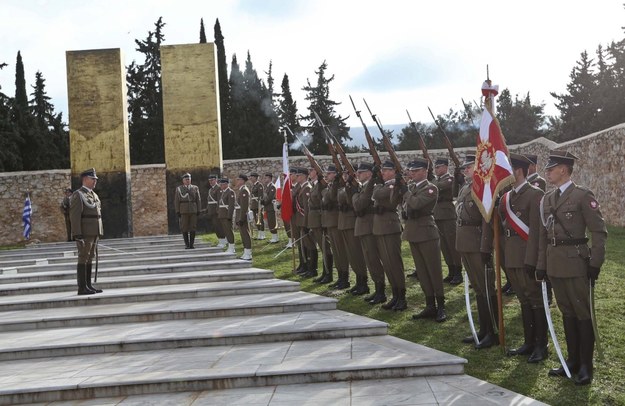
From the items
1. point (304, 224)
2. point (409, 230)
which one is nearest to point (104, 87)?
point (304, 224)

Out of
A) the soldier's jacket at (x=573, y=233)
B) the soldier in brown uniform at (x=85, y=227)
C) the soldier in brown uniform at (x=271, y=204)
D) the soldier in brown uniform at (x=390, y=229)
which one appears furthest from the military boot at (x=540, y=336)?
the soldier in brown uniform at (x=271, y=204)

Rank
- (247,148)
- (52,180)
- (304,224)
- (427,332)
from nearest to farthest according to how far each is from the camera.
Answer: (427,332)
(304,224)
(52,180)
(247,148)

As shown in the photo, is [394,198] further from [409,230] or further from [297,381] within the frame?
[297,381]

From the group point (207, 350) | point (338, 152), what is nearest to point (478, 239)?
point (207, 350)

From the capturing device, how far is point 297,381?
5.57 metres

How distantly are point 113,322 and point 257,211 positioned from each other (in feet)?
35.5

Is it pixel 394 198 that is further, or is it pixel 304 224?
pixel 304 224

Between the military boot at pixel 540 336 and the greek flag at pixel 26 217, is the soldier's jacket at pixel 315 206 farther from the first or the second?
the greek flag at pixel 26 217

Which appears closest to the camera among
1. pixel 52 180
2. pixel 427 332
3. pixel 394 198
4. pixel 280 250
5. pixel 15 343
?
pixel 427 332

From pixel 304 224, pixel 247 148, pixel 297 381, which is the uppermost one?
pixel 247 148

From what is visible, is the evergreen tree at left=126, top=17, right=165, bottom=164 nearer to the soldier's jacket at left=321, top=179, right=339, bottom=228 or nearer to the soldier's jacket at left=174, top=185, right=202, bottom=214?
the soldier's jacket at left=174, top=185, right=202, bottom=214

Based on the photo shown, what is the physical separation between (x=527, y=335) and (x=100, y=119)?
53.6 feet

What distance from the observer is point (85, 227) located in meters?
9.89

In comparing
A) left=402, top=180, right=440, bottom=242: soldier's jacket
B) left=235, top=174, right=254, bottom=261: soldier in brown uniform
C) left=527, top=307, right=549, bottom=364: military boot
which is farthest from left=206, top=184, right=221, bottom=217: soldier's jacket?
left=527, top=307, right=549, bottom=364: military boot
